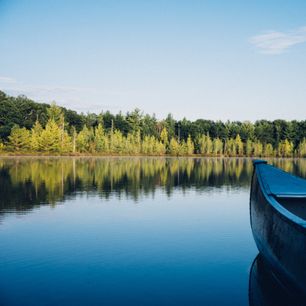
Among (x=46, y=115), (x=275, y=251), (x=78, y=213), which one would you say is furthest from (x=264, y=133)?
(x=275, y=251)

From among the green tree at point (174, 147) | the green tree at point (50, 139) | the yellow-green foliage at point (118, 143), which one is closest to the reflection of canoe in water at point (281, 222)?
the yellow-green foliage at point (118, 143)

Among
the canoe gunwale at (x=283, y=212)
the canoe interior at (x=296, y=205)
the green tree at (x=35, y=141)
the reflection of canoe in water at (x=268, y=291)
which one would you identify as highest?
the green tree at (x=35, y=141)

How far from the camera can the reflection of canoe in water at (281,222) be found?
25.2 ft

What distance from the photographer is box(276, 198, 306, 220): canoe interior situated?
42.8ft

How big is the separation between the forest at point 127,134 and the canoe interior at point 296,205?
7381cm

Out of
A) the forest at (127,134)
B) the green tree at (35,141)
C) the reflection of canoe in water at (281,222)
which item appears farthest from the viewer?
the forest at (127,134)

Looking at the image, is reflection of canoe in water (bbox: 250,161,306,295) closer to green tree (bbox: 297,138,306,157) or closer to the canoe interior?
the canoe interior

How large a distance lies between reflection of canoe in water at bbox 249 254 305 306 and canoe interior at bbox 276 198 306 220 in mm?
2484

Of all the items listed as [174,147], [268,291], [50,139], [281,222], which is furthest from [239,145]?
[281,222]

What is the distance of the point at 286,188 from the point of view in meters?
13.4

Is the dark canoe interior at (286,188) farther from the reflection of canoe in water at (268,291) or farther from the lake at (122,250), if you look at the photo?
the reflection of canoe in water at (268,291)

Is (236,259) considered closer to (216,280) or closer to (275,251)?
(216,280)

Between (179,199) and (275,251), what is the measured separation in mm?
16413

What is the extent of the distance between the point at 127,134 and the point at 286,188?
96.2 metres
